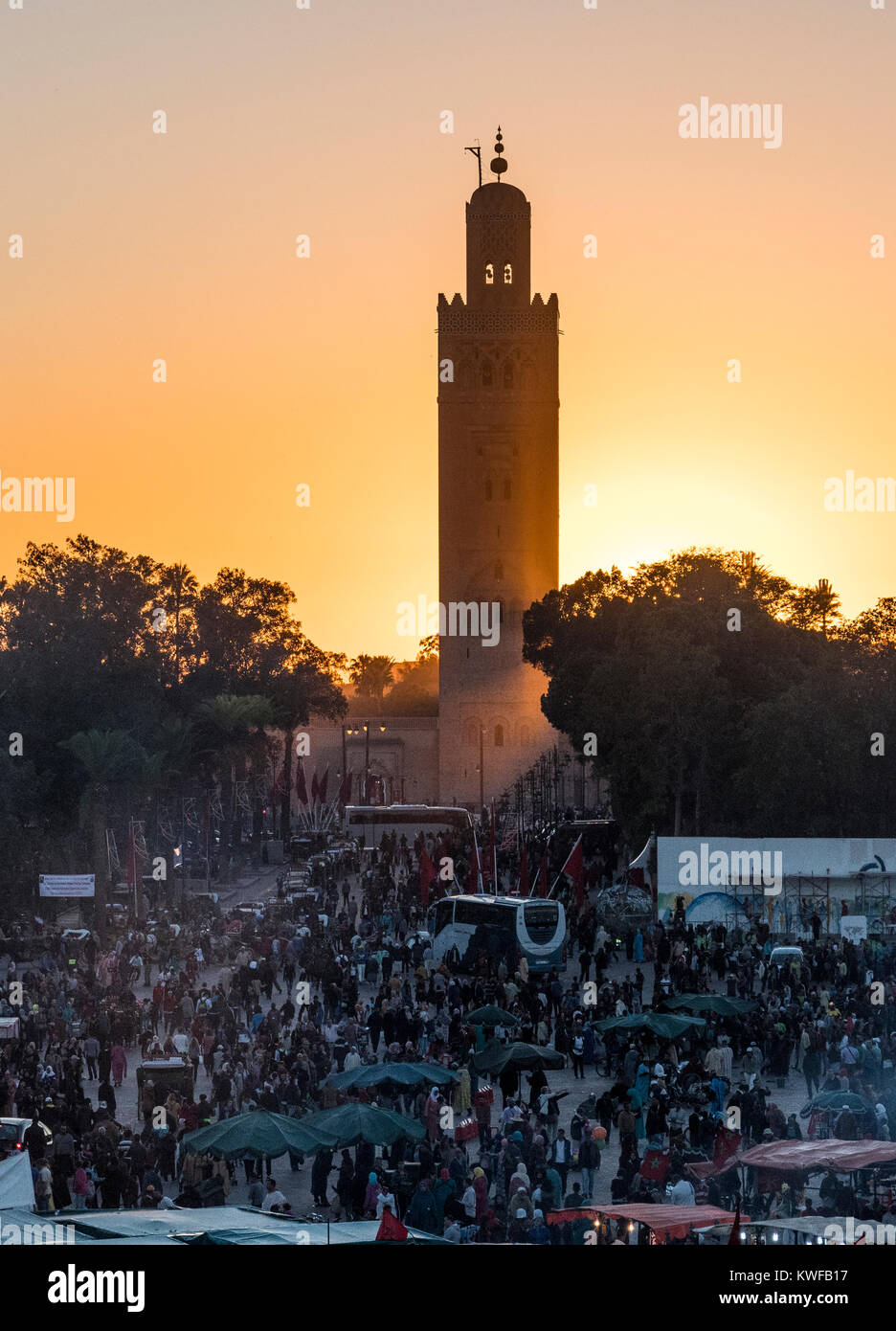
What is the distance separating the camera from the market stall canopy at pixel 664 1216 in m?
16.0

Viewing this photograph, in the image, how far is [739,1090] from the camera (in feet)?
70.4

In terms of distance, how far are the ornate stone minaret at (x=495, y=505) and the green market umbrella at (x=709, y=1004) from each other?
59215 millimetres

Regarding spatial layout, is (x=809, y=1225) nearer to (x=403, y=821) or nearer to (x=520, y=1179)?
(x=520, y=1179)

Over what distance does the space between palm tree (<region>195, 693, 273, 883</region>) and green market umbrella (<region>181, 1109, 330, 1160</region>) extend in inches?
1693

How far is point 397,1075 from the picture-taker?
70.5ft

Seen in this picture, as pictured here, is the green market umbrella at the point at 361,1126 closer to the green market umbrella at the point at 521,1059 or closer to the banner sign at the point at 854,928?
the green market umbrella at the point at 521,1059

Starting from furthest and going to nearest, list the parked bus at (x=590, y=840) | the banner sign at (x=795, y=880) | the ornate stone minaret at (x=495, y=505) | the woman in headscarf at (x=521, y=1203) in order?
the ornate stone minaret at (x=495, y=505), the parked bus at (x=590, y=840), the banner sign at (x=795, y=880), the woman in headscarf at (x=521, y=1203)

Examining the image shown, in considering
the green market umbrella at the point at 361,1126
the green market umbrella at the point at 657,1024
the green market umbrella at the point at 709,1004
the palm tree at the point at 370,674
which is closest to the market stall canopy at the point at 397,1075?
the green market umbrella at the point at 361,1126

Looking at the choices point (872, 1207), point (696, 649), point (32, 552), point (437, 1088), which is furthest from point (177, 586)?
point (872, 1207)

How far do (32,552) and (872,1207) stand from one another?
70127 mm

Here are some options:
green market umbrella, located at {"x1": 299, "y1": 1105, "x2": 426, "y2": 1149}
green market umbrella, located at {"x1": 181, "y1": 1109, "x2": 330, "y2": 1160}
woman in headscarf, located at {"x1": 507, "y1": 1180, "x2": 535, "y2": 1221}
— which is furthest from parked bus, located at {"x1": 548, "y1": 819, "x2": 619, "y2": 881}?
woman in headscarf, located at {"x1": 507, "y1": 1180, "x2": 535, "y2": 1221}

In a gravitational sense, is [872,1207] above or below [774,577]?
below

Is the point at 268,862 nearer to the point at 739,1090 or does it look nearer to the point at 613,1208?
the point at 739,1090

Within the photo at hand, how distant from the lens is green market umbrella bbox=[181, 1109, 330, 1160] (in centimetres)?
1845
